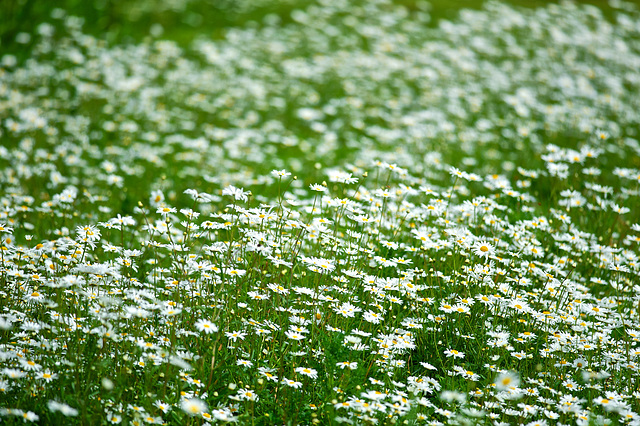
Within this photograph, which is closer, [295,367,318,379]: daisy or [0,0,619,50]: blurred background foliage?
[295,367,318,379]: daisy

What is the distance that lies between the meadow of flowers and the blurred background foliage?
0.30 m

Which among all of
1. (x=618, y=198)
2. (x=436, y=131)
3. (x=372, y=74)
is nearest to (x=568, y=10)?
(x=372, y=74)

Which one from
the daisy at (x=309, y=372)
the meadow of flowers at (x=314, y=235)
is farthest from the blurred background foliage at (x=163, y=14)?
the daisy at (x=309, y=372)

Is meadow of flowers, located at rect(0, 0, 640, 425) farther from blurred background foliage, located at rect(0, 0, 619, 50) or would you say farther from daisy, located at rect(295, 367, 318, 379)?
blurred background foliage, located at rect(0, 0, 619, 50)

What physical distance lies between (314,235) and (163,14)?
11.4 metres

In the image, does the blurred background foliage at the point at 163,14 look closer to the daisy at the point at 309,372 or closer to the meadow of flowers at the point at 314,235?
the meadow of flowers at the point at 314,235

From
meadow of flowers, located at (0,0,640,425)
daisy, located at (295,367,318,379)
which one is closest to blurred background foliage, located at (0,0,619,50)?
meadow of flowers, located at (0,0,640,425)

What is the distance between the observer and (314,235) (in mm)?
4219

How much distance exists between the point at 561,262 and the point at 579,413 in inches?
69.4

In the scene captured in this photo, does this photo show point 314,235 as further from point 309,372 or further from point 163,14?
point 163,14

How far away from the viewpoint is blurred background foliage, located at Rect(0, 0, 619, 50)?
415 inches

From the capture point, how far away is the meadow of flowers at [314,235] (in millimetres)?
2980

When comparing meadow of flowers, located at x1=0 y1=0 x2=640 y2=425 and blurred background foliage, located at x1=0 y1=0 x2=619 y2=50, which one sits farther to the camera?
blurred background foliage, located at x1=0 y1=0 x2=619 y2=50

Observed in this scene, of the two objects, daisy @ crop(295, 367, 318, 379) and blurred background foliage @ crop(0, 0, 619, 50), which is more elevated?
daisy @ crop(295, 367, 318, 379)
